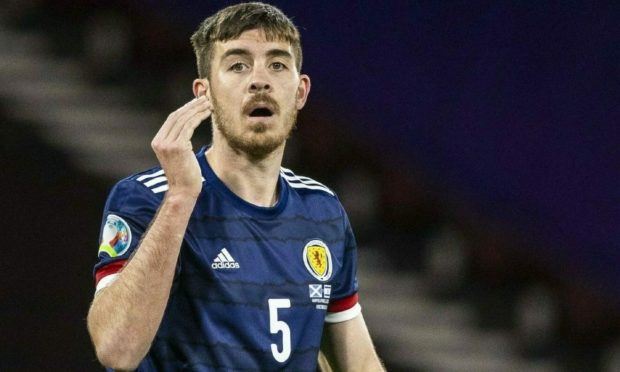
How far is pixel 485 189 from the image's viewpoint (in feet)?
24.0

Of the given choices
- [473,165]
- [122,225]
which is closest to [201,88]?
[122,225]

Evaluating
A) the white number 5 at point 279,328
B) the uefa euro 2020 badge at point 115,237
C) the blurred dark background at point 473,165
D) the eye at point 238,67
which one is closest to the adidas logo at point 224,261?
the white number 5 at point 279,328

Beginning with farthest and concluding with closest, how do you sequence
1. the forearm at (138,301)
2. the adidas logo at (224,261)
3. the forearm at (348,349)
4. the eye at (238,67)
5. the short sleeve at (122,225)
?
the forearm at (348,349) < the eye at (238,67) < the adidas logo at (224,261) < the short sleeve at (122,225) < the forearm at (138,301)

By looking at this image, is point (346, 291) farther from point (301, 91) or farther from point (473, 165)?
point (473, 165)

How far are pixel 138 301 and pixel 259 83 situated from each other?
2.11 feet

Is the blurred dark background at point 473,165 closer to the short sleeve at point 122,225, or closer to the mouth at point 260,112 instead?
the mouth at point 260,112

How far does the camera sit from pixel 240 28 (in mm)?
3170

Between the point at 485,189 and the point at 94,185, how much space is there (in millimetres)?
2564

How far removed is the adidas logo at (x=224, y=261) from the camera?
3039mm

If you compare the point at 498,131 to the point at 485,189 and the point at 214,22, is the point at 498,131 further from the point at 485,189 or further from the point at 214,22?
the point at 214,22

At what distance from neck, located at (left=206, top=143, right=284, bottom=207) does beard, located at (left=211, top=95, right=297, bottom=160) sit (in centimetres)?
2

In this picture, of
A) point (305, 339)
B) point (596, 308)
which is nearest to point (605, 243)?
point (596, 308)

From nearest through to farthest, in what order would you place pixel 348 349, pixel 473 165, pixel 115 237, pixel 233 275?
pixel 115 237
pixel 233 275
pixel 348 349
pixel 473 165

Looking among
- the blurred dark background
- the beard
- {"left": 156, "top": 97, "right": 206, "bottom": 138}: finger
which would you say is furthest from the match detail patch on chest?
the blurred dark background
